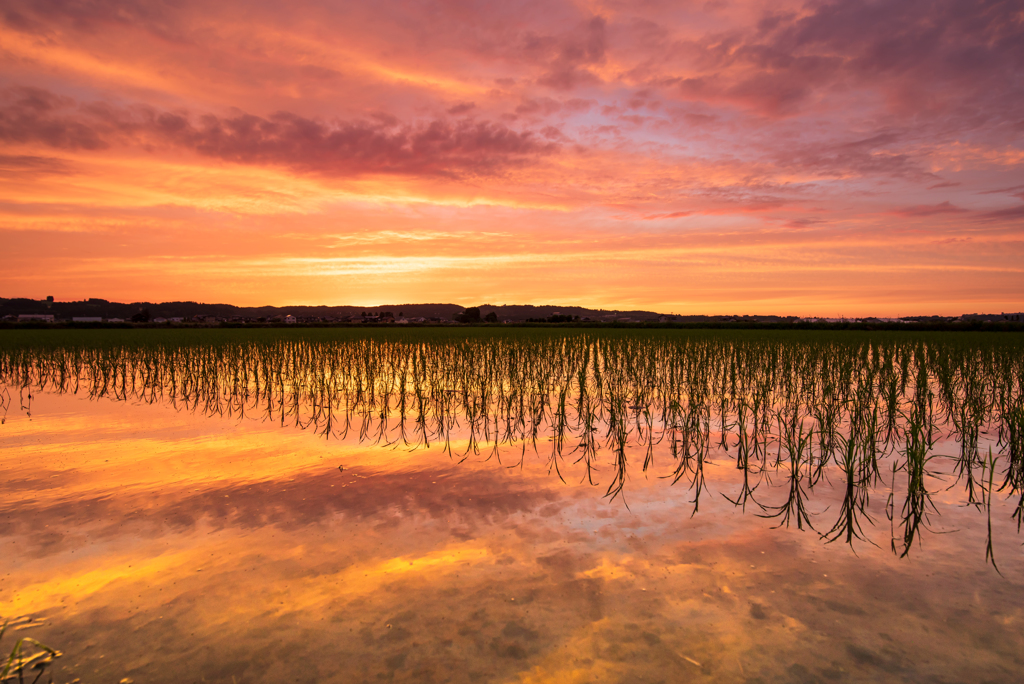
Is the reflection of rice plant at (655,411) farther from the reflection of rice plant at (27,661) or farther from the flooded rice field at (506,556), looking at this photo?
the reflection of rice plant at (27,661)

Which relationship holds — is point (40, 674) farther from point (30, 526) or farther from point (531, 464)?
point (531, 464)

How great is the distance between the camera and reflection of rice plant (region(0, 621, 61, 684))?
2.27 meters

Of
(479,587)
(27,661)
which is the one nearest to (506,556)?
(479,587)

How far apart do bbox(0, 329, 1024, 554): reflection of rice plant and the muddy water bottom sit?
64cm

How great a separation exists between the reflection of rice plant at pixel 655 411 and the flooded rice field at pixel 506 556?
9 centimetres

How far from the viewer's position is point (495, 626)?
2.68 metres

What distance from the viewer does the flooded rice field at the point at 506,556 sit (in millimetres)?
2457

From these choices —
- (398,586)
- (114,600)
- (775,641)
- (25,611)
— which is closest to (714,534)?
(775,641)

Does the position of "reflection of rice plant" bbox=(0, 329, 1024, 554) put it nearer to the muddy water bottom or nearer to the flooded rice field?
the flooded rice field

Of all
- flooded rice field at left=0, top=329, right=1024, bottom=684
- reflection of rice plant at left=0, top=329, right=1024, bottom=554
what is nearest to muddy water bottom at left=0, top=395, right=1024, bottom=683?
flooded rice field at left=0, top=329, right=1024, bottom=684

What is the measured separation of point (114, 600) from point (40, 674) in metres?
0.61

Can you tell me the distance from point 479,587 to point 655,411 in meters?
6.63

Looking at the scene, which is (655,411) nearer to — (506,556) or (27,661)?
(506,556)

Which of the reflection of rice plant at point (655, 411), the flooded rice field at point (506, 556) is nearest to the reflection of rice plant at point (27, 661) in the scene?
the flooded rice field at point (506, 556)
